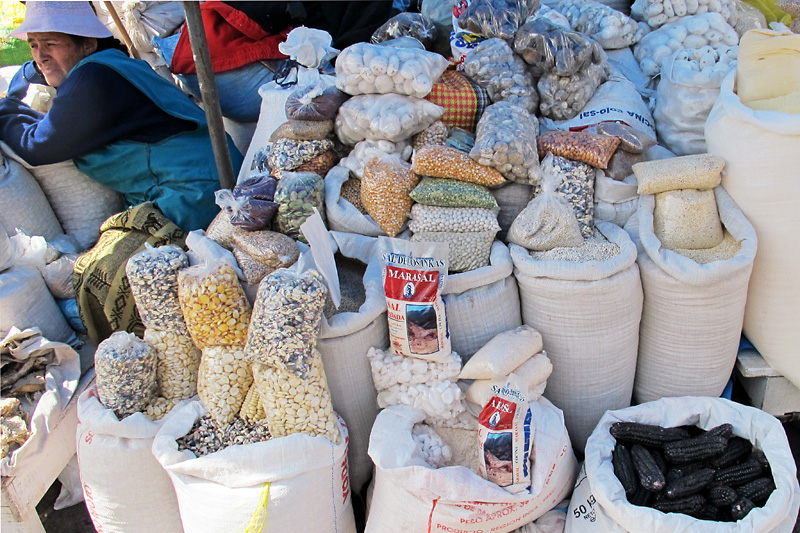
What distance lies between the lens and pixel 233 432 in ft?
4.94

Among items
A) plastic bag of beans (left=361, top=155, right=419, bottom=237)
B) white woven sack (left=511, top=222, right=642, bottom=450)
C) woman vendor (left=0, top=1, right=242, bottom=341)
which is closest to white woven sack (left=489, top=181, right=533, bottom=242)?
white woven sack (left=511, top=222, right=642, bottom=450)

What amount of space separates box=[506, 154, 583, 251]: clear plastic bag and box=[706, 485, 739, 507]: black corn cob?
2.32 feet

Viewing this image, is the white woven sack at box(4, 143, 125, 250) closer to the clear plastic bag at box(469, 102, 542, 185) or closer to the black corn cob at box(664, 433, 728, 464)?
the clear plastic bag at box(469, 102, 542, 185)

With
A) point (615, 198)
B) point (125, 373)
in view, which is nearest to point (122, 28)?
point (125, 373)

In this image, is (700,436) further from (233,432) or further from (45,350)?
(45,350)

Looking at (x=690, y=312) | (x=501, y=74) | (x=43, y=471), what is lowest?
(x=43, y=471)

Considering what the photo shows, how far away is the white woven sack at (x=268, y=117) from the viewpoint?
218 centimetres

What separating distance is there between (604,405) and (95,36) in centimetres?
231

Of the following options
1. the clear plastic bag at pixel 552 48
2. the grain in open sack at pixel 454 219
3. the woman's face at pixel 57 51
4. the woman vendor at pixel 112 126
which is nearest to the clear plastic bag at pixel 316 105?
the grain in open sack at pixel 454 219

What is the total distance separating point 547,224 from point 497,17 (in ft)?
2.92

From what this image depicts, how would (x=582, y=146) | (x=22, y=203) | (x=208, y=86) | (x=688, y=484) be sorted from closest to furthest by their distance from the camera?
(x=688, y=484) < (x=582, y=146) < (x=208, y=86) < (x=22, y=203)

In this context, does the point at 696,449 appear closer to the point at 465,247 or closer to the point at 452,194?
the point at 465,247

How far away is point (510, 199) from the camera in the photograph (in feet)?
6.01

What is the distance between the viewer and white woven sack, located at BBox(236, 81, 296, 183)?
2.18 m
